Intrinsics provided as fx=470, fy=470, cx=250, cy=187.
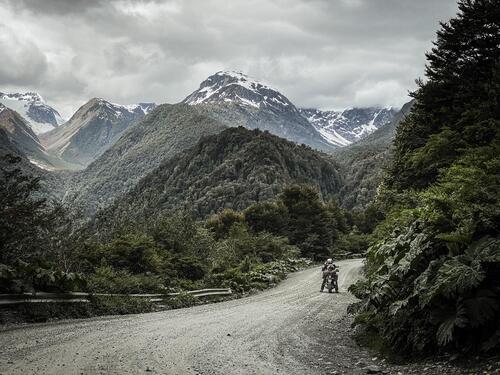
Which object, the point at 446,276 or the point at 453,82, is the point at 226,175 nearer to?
the point at 453,82

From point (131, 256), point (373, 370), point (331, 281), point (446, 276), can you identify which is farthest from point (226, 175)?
point (446, 276)

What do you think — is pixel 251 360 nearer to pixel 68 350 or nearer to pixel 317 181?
pixel 68 350

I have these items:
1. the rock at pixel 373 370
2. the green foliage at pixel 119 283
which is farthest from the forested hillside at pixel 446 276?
the green foliage at pixel 119 283

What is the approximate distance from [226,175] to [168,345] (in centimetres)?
14635

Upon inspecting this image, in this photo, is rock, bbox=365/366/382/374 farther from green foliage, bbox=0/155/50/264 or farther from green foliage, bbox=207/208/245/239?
green foliage, bbox=207/208/245/239

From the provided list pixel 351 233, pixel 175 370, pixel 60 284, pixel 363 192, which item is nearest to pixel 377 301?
pixel 175 370

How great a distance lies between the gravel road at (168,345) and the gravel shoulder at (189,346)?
0.05 feet

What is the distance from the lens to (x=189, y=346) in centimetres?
986

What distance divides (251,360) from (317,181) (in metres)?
191

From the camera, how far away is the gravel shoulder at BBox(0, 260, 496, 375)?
777 centimetres

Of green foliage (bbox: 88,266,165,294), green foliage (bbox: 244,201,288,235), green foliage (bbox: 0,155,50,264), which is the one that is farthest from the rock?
green foliage (bbox: 244,201,288,235)

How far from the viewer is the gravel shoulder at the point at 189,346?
7.77m

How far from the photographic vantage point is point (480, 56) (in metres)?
26.3

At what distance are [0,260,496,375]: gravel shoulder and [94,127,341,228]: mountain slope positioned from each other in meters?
107
